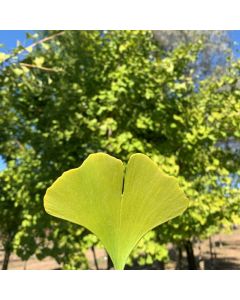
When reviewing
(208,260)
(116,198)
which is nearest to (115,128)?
(116,198)

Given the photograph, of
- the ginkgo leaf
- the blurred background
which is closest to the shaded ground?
the blurred background

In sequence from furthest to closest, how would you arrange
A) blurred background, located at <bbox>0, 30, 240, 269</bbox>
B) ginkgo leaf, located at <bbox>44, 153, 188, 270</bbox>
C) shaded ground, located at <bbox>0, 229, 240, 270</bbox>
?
1. shaded ground, located at <bbox>0, 229, 240, 270</bbox>
2. blurred background, located at <bbox>0, 30, 240, 269</bbox>
3. ginkgo leaf, located at <bbox>44, 153, 188, 270</bbox>

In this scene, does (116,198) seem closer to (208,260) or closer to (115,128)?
(115,128)

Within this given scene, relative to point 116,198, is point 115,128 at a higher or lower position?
higher

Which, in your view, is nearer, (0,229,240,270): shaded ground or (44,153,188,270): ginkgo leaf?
(44,153,188,270): ginkgo leaf

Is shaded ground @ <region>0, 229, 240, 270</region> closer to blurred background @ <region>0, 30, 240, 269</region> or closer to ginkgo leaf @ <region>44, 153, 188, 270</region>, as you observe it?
blurred background @ <region>0, 30, 240, 269</region>

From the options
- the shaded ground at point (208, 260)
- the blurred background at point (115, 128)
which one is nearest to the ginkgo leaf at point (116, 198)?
the blurred background at point (115, 128)
